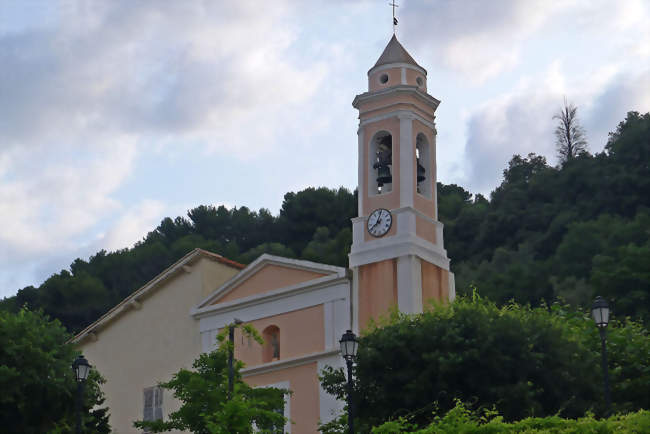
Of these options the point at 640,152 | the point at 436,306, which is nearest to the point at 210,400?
the point at 436,306

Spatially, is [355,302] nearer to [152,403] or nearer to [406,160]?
[406,160]

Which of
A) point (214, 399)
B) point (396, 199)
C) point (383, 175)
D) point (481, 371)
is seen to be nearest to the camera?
point (214, 399)

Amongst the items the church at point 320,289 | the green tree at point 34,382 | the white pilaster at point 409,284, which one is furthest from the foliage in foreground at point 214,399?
the white pilaster at point 409,284

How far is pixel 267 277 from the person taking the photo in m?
35.3

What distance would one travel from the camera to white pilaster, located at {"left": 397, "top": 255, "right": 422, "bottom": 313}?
3244 centimetres

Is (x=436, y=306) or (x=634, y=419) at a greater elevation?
(x=436, y=306)

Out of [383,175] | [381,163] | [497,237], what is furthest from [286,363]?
[497,237]

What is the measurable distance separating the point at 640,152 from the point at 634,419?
4761 cm

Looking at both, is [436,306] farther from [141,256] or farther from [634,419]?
[141,256]

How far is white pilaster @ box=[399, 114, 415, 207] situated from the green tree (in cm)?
1006

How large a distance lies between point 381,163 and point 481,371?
9.15m

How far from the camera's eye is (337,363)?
108 ft

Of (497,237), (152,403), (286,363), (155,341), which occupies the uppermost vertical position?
(497,237)

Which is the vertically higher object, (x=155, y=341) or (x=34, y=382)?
(x=155, y=341)
